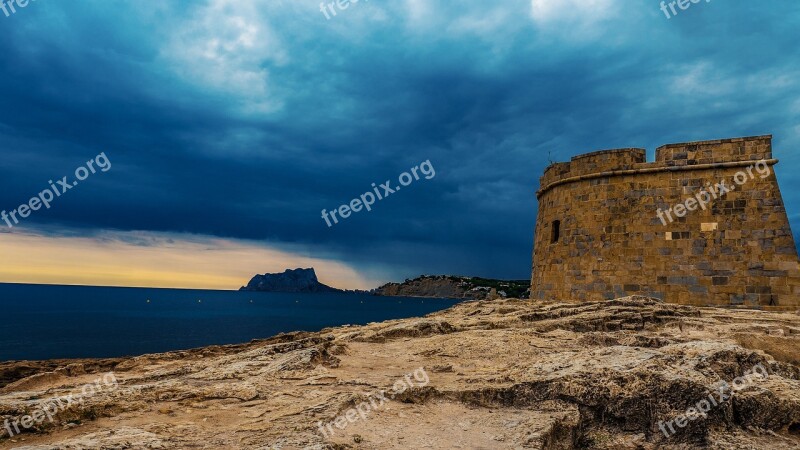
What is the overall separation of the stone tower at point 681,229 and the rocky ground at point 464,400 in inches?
256

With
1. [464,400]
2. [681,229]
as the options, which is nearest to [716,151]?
[681,229]

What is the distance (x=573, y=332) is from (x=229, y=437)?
7.16 metres

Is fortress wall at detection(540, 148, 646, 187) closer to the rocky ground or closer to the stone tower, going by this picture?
the stone tower

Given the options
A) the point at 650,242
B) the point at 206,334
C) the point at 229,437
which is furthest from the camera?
the point at 206,334

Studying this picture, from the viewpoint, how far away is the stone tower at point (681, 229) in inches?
555

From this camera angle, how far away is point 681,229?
1520 cm

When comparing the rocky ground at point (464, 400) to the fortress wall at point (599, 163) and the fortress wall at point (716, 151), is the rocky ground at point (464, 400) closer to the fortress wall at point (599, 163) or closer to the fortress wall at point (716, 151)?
the fortress wall at point (716, 151)

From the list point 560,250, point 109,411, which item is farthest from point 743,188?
point 109,411

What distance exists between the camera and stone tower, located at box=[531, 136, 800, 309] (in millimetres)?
14102

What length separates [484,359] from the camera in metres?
8.39

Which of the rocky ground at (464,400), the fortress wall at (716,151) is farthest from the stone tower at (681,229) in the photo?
the rocky ground at (464,400)

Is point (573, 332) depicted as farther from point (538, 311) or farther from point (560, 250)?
point (560, 250)

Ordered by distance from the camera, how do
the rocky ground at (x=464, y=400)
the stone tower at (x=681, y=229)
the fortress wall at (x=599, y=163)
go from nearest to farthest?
1. the rocky ground at (x=464, y=400)
2. the stone tower at (x=681, y=229)
3. the fortress wall at (x=599, y=163)

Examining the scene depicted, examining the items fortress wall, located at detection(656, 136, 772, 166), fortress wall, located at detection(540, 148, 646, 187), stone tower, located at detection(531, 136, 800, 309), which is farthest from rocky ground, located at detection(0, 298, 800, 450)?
fortress wall, located at detection(540, 148, 646, 187)
